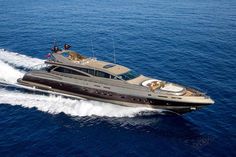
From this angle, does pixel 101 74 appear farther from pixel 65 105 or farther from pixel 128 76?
pixel 65 105

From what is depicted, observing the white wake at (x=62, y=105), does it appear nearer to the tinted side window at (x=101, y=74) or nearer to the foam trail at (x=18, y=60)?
the tinted side window at (x=101, y=74)

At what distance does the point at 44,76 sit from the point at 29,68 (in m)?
6.47

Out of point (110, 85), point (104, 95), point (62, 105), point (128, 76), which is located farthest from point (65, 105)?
point (128, 76)

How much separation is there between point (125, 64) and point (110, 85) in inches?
516

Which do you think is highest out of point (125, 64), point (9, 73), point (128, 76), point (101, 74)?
point (101, 74)

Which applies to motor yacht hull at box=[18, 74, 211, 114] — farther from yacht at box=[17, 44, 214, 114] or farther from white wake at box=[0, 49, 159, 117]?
white wake at box=[0, 49, 159, 117]

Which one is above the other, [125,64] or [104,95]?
[125,64]

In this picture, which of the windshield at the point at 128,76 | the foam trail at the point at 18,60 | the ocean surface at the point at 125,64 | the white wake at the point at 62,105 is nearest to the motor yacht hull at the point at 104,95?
the white wake at the point at 62,105

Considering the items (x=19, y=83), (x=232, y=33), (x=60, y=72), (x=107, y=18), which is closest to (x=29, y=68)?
(x=19, y=83)

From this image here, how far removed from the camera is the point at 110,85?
32.6m

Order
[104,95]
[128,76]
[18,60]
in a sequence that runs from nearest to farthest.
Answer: [128,76]
[104,95]
[18,60]

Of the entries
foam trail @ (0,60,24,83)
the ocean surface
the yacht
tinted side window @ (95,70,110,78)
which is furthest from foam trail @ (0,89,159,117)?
tinted side window @ (95,70,110,78)

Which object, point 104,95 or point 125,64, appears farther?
point 125,64

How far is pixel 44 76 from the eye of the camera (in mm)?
35906
